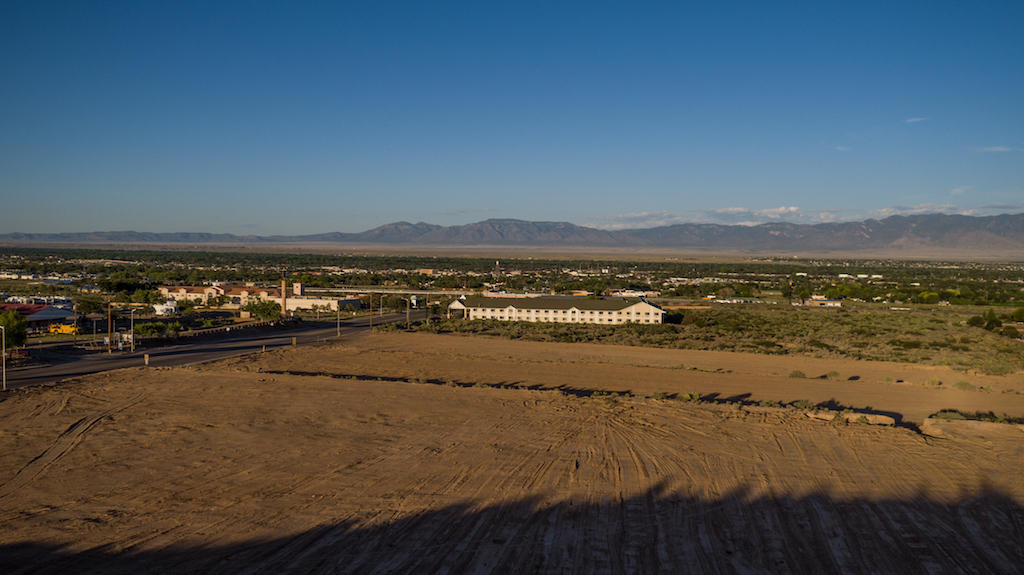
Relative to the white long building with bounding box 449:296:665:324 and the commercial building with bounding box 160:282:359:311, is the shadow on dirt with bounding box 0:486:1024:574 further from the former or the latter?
the commercial building with bounding box 160:282:359:311

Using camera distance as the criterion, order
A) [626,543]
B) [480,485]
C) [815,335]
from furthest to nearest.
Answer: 1. [815,335]
2. [480,485]
3. [626,543]

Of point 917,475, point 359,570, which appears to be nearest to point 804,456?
point 917,475

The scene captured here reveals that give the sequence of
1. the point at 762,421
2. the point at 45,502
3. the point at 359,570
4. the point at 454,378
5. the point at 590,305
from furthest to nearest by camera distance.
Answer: the point at 590,305 < the point at 454,378 < the point at 762,421 < the point at 45,502 < the point at 359,570

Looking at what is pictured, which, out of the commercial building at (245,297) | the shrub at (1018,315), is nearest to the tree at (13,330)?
the commercial building at (245,297)

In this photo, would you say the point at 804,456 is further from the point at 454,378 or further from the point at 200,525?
the point at 454,378

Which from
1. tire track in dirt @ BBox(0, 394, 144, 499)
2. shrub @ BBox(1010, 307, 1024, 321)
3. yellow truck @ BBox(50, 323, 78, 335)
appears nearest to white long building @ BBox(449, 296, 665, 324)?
yellow truck @ BBox(50, 323, 78, 335)

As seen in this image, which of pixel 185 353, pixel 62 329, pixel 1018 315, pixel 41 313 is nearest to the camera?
pixel 185 353

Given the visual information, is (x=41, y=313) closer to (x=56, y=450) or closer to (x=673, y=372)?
(x=56, y=450)

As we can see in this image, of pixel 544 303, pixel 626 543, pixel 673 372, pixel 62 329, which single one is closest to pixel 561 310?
pixel 544 303
